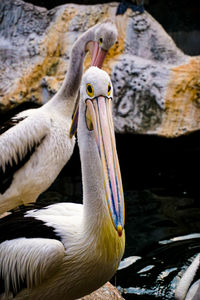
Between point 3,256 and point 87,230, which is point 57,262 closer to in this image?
point 87,230

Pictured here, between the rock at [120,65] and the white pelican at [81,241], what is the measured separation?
3.03 m

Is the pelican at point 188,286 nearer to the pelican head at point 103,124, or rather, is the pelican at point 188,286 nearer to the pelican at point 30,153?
the pelican at point 30,153

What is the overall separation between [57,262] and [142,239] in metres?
2.03

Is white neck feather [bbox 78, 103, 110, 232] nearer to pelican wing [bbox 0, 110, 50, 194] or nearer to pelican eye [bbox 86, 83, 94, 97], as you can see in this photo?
pelican eye [bbox 86, 83, 94, 97]

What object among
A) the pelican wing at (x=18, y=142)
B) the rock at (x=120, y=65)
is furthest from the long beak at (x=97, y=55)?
the rock at (x=120, y=65)

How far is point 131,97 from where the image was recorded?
15.6 ft

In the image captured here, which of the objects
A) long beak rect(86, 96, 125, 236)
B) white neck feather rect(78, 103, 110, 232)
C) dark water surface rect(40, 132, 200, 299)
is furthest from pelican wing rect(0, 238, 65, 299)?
dark water surface rect(40, 132, 200, 299)

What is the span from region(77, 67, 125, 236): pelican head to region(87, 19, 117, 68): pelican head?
168cm

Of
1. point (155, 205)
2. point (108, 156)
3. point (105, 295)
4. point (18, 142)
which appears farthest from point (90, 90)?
point (155, 205)

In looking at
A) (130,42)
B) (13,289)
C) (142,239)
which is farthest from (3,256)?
(130,42)

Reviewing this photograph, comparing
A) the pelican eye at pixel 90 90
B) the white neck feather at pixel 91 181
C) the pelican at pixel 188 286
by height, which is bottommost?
the pelican at pixel 188 286

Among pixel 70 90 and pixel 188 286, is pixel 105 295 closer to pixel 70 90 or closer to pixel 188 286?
pixel 188 286

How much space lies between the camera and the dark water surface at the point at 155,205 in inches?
118

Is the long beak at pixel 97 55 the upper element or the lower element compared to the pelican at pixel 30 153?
upper
